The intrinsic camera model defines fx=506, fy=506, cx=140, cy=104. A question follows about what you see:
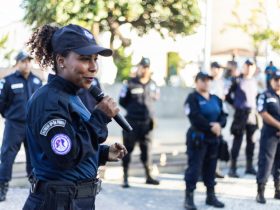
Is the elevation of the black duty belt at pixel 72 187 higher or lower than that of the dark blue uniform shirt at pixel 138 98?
lower

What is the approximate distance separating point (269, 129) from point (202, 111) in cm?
96

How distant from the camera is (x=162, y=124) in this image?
14.8m

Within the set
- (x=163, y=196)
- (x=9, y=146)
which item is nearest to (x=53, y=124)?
(x=9, y=146)

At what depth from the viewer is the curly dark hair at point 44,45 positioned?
2.64m

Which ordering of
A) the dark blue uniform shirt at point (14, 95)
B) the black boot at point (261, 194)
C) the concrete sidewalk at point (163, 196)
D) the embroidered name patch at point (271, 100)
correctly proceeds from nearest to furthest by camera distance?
the dark blue uniform shirt at point (14, 95)
the concrete sidewalk at point (163, 196)
the embroidered name patch at point (271, 100)
the black boot at point (261, 194)

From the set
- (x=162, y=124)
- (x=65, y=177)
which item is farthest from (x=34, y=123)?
(x=162, y=124)

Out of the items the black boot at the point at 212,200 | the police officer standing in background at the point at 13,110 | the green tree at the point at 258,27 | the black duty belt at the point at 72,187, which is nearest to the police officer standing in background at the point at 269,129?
the black boot at the point at 212,200

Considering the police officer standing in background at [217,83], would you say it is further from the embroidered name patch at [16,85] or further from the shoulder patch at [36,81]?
the embroidered name patch at [16,85]

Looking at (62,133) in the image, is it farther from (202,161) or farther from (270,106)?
(270,106)

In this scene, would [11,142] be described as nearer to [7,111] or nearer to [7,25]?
[7,111]

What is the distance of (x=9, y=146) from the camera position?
585cm

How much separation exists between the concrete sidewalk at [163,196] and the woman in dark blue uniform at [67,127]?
330 cm

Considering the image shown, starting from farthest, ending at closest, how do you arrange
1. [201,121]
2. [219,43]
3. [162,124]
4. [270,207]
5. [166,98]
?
[219,43] → [166,98] → [162,124] → [270,207] → [201,121]

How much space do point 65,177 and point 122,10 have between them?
3870 millimetres
